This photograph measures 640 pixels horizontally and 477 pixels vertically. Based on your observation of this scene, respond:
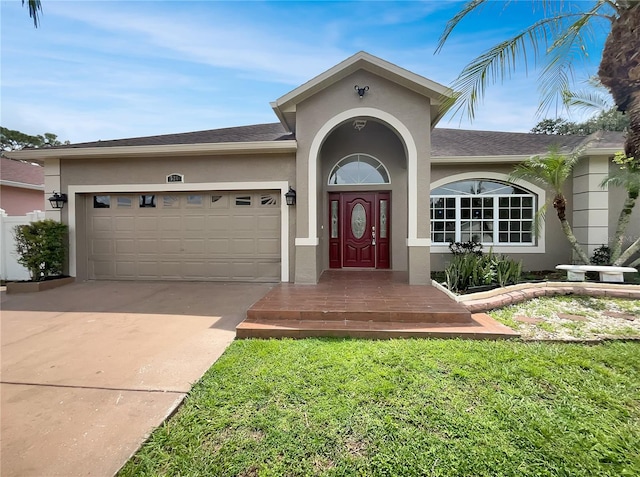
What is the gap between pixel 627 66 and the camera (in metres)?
3.08

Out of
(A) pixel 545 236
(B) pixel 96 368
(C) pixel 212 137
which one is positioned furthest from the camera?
(C) pixel 212 137

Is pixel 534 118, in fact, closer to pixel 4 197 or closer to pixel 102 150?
A: pixel 102 150

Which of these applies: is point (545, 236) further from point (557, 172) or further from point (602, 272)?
point (557, 172)

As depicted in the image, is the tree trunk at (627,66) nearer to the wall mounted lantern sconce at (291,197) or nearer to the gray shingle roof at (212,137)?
the wall mounted lantern sconce at (291,197)

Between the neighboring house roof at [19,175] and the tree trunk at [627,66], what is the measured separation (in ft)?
64.2

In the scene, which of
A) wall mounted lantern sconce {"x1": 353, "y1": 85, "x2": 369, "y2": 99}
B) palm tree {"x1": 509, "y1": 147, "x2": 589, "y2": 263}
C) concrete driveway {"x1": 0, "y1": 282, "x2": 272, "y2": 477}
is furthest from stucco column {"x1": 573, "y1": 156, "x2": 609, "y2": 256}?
concrete driveway {"x1": 0, "y1": 282, "x2": 272, "y2": 477}

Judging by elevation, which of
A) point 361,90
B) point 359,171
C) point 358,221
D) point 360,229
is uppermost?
point 361,90

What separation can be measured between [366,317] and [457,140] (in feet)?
29.5

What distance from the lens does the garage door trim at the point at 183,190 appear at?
303 inches

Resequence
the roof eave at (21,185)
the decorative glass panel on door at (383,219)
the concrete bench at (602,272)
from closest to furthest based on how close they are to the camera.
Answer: the concrete bench at (602,272), the decorative glass panel on door at (383,219), the roof eave at (21,185)

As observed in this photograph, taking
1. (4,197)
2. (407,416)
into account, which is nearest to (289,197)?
(407,416)

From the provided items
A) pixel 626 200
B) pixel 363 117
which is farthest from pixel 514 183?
pixel 363 117

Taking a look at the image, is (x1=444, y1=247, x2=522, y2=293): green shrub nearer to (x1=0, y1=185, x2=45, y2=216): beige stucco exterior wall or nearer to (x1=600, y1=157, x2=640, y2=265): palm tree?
(x1=600, y1=157, x2=640, y2=265): palm tree

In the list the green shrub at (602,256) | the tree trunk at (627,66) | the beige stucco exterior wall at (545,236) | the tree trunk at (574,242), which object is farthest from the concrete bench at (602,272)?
the tree trunk at (627,66)
